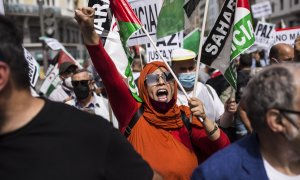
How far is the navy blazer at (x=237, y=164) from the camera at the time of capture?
179cm

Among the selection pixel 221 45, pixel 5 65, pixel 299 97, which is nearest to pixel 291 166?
pixel 299 97

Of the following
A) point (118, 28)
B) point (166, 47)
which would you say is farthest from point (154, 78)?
point (166, 47)

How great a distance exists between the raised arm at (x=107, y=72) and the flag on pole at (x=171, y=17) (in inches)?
33.2

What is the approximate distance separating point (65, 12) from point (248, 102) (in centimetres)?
5355

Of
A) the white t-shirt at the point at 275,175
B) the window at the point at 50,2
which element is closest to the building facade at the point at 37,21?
the window at the point at 50,2

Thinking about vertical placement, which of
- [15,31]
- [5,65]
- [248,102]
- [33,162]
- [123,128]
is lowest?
[123,128]

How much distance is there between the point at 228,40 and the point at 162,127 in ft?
3.97

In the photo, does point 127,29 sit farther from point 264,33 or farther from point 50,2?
point 50,2

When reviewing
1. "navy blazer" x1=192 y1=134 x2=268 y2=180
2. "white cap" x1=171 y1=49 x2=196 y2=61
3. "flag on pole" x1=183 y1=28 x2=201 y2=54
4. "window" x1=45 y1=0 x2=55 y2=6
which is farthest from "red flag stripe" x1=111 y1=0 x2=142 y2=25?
"window" x1=45 y1=0 x2=55 y2=6

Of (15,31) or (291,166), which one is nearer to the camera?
(15,31)

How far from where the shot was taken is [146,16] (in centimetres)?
379

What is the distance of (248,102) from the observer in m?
1.82

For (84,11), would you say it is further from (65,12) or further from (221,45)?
(65,12)

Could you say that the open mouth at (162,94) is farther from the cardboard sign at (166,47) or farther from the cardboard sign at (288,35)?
the cardboard sign at (288,35)
